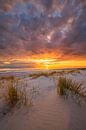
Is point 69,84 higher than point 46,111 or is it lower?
higher

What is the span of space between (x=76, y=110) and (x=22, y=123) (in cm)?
131

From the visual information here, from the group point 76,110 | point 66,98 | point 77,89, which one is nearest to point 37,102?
point 66,98

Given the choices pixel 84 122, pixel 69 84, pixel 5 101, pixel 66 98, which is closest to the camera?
pixel 84 122

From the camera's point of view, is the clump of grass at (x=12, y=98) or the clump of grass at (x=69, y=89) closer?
the clump of grass at (x=12, y=98)

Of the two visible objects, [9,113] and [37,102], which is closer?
[9,113]

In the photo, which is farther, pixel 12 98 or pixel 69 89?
pixel 69 89

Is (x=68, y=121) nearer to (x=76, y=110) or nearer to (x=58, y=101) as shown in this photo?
(x=76, y=110)

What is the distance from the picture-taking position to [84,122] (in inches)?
102

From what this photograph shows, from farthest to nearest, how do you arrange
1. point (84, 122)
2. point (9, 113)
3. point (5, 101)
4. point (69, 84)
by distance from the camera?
point (69, 84)
point (5, 101)
point (9, 113)
point (84, 122)

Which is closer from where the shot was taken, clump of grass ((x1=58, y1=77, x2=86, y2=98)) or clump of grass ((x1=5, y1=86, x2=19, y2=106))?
clump of grass ((x1=5, y1=86, x2=19, y2=106))

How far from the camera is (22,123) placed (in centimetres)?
262

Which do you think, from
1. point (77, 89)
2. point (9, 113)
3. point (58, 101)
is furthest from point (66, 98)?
point (9, 113)

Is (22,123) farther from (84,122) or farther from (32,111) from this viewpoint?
(84,122)

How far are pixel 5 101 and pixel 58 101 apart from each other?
1.49 metres
